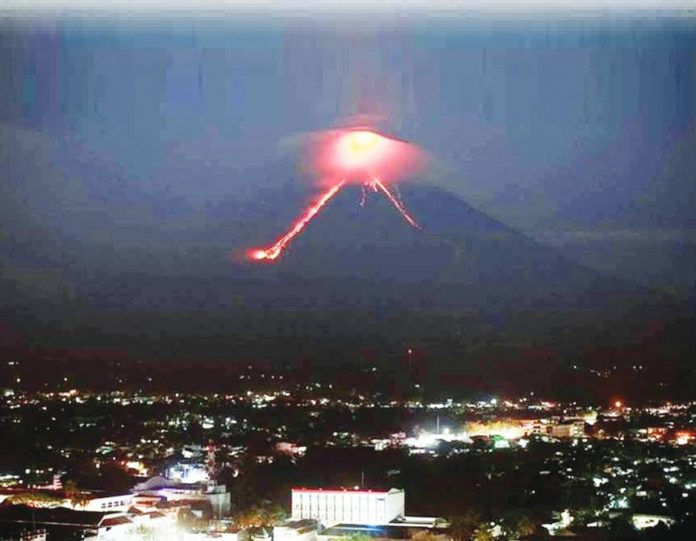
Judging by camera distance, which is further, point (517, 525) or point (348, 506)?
point (348, 506)

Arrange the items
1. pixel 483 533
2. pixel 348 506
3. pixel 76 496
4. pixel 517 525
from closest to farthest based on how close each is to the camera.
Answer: pixel 483 533
pixel 517 525
pixel 348 506
pixel 76 496

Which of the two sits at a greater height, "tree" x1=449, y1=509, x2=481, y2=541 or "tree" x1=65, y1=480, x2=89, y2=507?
"tree" x1=65, y1=480, x2=89, y2=507

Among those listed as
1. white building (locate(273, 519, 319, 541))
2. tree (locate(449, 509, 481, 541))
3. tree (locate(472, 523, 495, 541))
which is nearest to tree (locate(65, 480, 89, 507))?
white building (locate(273, 519, 319, 541))

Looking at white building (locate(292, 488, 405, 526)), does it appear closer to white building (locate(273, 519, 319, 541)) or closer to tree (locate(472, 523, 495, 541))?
white building (locate(273, 519, 319, 541))

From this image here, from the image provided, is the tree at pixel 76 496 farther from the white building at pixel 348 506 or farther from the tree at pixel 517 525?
the tree at pixel 517 525

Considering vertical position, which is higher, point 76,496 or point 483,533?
point 76,496

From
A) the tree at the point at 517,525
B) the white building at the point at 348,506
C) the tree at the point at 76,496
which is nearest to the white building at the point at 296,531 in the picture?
the white building at the point at 348,506

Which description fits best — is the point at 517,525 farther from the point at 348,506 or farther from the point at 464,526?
the point at 348,506

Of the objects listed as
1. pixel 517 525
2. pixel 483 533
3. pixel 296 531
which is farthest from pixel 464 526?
pixel 296 531

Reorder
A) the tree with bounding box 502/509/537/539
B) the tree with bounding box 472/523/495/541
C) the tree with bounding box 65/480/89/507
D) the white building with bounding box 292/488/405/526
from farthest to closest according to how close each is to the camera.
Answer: the tree with bounding box 65/480/89/507 → the white building with bounding box 292/488/405/526 → the tree with bounding box 502/509/537/539 → the tree with bounding box 472/523/495/541

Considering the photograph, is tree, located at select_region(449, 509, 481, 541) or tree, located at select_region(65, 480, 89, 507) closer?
tree, located at select_region(449, 509, 481, 541)
